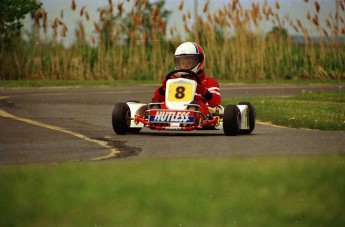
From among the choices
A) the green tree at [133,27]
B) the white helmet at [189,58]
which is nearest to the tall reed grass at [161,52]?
the green tree at [133,27]

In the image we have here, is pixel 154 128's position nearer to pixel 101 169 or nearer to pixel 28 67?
pixel 101 169

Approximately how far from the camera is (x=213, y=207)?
728cm

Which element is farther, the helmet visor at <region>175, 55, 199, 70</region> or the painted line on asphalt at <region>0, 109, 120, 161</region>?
the helmet visor at <region>175, 55, 199, 70</region>

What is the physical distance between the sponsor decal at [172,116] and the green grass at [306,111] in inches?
95.2

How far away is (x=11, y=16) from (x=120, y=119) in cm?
1573

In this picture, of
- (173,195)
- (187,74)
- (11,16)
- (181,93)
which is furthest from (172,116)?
(11,16)

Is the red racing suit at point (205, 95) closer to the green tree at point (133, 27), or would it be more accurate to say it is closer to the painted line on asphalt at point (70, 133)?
the painted line on asphalt at point (70, 133)

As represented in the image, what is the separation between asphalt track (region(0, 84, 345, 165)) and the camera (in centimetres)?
1116

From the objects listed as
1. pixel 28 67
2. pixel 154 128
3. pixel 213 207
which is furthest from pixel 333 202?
pixel 28 67

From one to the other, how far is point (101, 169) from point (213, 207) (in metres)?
2.23

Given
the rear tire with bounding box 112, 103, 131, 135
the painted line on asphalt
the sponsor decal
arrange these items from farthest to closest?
the rear tire with bounding box 112, 103, 131, 135
the sponsor decal
the painted line on asphalt

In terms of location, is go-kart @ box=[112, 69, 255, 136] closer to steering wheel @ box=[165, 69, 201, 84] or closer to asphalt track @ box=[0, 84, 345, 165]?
steering wheel @ box=[165, 69, 201, 84]

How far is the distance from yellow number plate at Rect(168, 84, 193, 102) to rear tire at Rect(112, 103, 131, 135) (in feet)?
2.24

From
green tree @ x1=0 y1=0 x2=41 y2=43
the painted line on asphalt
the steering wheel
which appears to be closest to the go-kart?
the steering wheel
